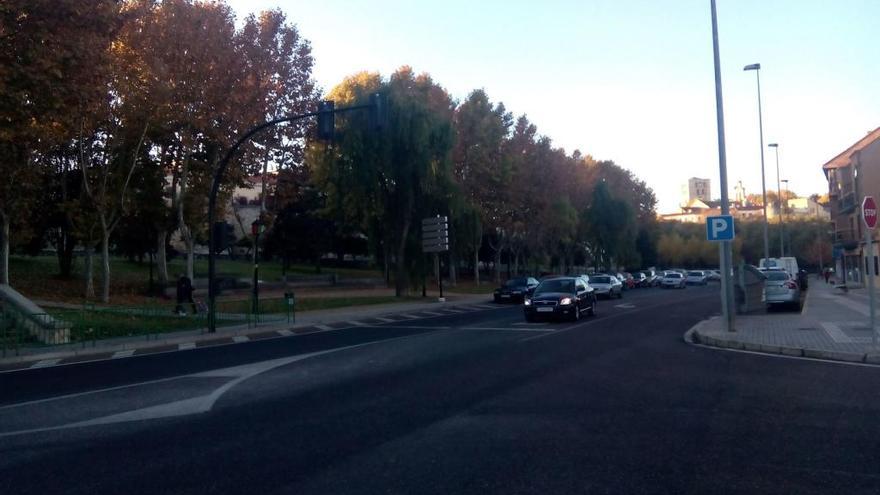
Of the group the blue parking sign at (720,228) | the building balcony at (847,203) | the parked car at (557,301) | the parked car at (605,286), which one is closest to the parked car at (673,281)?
the building balcony at (847,203)

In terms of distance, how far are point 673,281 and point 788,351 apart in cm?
5095

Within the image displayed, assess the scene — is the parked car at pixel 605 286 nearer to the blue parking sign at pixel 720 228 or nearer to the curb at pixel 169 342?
the curb at pixel 169 342

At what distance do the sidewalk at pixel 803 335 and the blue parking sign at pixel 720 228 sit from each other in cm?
240

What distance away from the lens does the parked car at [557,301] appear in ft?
83.6

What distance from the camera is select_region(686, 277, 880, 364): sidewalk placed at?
14.7m

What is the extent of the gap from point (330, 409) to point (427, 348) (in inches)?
302

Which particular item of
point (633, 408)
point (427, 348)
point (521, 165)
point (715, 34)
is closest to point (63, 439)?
point (633, 408)

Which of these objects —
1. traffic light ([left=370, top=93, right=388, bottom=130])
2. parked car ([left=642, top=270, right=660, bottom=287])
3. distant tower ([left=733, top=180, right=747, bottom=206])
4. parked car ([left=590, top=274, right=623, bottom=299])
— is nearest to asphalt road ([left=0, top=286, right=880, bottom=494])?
traffic light ([left=370, top=93, right=388, bottom=130])

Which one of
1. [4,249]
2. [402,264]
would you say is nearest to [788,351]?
[402,264]

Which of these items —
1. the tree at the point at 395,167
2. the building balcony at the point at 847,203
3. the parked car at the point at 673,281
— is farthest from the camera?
the parked car at the point at 673,281

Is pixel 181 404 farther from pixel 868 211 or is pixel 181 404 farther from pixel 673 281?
pixel 673 281

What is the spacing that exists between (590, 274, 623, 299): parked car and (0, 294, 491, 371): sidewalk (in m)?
10.4

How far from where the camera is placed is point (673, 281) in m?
64.6

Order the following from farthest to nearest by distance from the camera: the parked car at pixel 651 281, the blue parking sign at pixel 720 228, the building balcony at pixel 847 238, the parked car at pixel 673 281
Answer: the parked car at pixel 651 281
the parked car at pixel 673 281
the building balcony at pixel 847 238
the blue parking sign at pixel 720 228
